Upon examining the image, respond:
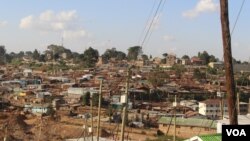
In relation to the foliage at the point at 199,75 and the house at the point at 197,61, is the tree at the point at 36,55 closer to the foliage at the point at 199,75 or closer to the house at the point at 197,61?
the house at the point at 197,61

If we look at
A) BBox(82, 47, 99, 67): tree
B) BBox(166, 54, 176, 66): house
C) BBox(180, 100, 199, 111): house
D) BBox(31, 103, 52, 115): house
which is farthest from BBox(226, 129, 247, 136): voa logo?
BBox(166, 54, 176, 66): house

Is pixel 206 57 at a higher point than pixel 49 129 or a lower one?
higher

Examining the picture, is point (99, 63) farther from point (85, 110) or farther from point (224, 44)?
point (224, 44)

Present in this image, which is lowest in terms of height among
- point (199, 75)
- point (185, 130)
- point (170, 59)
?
point (185, 130)

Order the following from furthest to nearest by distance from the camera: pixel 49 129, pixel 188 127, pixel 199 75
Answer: pixel 199 75 < pixel 49 129 < pixel 188 127

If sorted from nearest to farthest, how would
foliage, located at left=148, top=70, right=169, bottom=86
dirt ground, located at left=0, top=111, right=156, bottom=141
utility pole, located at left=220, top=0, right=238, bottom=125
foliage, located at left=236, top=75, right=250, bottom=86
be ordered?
utility pole, located at left=220, top=0, right=238, bottom=125
dirt ground, located at left=0, top=111, right=156, bottom=141
foliage, located at left=236, top=75, right=250, bottom=86
foliage, located at left=148, top=70, right=169, bottom=86

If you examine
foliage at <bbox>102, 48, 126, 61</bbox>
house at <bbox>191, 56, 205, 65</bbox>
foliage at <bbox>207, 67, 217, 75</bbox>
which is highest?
foliage at <bbox>102, 48, 126, 61</bbox>

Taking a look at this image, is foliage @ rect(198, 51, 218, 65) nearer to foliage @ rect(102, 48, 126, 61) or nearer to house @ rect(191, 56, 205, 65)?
house @ rect(191, 56, 205, 65)

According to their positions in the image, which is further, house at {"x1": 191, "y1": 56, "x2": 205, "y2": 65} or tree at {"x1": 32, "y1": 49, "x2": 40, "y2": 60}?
tree at {"x1": 32, "y1": 49, "x2": 40, "y2": 60}

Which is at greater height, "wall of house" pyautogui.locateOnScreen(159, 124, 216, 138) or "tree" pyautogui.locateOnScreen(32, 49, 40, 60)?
"tree" pyautogui.locateOnScreen(32, 49, 40, 60)

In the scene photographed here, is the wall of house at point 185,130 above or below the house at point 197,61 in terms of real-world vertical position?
below

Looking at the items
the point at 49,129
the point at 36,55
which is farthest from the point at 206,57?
the point at 49,129

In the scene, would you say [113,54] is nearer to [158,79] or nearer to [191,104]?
[158,79]

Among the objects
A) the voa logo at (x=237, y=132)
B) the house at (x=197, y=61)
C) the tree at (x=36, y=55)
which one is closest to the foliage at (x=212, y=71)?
the house at (x=197, y=61)
